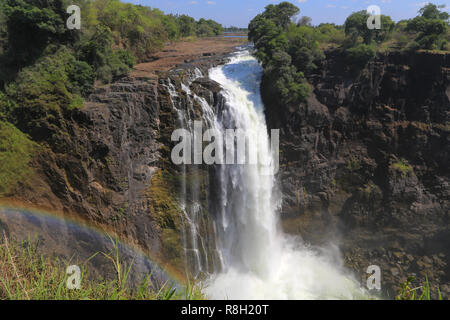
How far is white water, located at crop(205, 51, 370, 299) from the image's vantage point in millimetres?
13625

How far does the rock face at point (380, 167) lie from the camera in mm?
16375

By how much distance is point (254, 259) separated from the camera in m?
14.7

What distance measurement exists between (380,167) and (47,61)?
63.4 ft

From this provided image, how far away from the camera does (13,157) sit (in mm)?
9703

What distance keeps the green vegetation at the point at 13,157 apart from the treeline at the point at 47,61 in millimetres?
417

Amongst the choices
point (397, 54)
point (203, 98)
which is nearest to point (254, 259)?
point (203, 98)

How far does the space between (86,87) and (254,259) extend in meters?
12.0

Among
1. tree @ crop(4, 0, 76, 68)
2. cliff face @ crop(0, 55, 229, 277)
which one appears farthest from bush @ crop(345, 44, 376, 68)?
tree @ crop(4, 0, 76, 68)

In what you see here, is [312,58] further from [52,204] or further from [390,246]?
[52,204]
